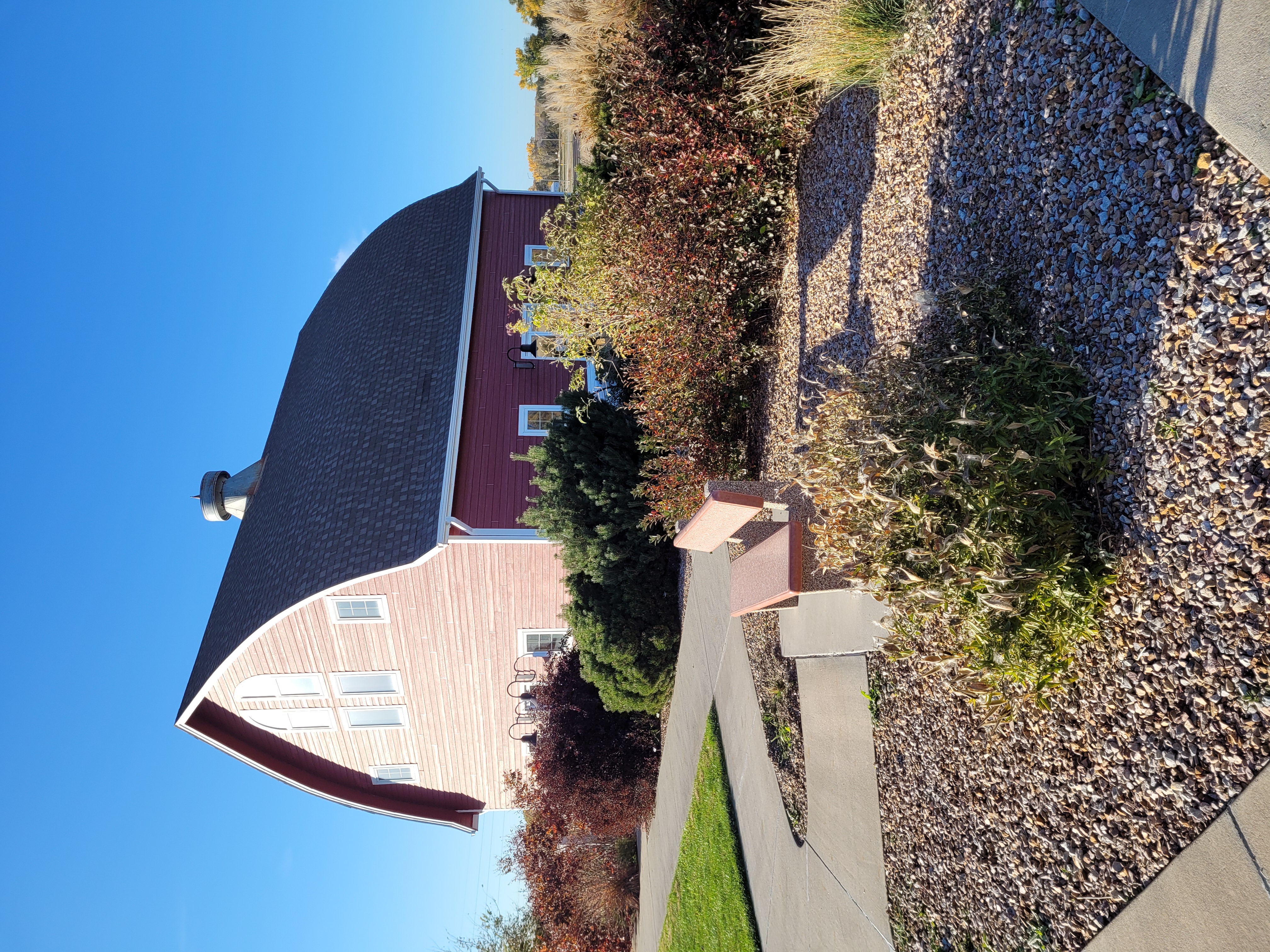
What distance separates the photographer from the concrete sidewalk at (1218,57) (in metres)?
2.93

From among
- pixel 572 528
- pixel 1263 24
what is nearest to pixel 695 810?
pixel 572 528

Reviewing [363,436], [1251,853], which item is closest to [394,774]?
[363,436]

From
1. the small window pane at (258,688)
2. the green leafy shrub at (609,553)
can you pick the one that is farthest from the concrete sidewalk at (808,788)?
the small window pane at (258,688)

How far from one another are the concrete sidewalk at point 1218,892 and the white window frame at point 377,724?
1387 centimetres

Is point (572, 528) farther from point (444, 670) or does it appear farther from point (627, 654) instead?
point (444, 670)

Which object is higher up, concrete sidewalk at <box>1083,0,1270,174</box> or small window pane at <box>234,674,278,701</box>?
concrete sidewalk at <box>1083,0,1270,174</box>

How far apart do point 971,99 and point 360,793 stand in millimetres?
16908

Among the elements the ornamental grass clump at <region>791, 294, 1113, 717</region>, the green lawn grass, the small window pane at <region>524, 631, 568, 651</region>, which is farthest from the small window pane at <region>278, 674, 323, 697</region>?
the ornamental grass clump at <region>791, 294, 1113, 717</region>

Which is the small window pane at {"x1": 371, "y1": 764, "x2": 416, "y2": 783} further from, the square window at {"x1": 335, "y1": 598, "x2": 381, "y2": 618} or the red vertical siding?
the red vertical siding

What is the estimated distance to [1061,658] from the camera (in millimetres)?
3604

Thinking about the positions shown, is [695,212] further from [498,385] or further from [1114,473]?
[498,385]

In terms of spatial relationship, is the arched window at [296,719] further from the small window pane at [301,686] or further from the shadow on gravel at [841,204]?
the shadow on gravel at [841,204]

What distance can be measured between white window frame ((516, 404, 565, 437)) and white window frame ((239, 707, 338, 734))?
7140mm

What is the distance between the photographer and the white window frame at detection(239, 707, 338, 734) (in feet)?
46.8
